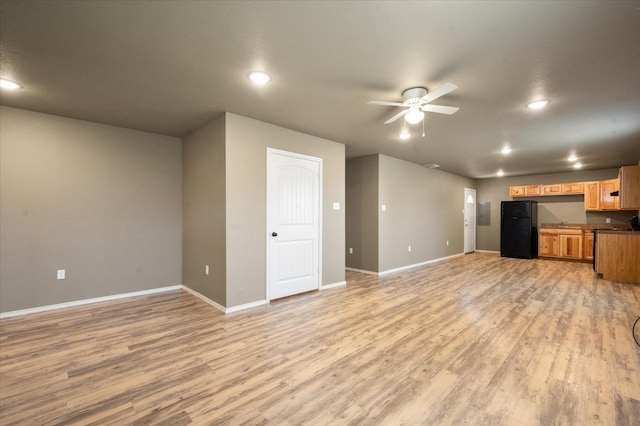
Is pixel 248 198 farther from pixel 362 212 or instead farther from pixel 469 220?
pixel 469 220

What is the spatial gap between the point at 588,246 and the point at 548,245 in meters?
0.82

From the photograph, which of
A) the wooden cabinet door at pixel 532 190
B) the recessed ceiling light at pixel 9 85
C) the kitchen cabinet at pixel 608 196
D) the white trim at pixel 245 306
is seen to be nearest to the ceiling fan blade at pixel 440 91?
the white trim at pixel 245 306

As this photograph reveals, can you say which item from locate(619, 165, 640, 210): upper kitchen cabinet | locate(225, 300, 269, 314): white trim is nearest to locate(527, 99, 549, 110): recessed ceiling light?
locate(619, 165, 640, 210): upper kitchen cabinet

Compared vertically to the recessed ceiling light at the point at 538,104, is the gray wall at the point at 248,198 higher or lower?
lower

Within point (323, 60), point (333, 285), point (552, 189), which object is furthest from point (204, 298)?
point (552, 189)

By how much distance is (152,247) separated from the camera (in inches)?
176

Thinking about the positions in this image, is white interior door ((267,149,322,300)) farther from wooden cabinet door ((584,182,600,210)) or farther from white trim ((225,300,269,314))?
wooden cabinet door ((584,182,600,210))

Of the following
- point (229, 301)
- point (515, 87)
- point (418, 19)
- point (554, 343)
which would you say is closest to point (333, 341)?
point (229, 301)

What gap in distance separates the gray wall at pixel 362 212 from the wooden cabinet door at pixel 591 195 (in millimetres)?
6042

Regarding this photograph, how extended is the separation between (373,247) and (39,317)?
5.08m

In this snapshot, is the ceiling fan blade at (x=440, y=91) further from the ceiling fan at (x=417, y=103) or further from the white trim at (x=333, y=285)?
the white trim at (x=333, y=285)

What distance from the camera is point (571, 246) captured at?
298 inches

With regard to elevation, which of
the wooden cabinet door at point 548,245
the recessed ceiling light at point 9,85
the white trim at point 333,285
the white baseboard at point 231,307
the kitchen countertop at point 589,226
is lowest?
the white trim at point 333,285

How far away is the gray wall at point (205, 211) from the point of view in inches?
144
